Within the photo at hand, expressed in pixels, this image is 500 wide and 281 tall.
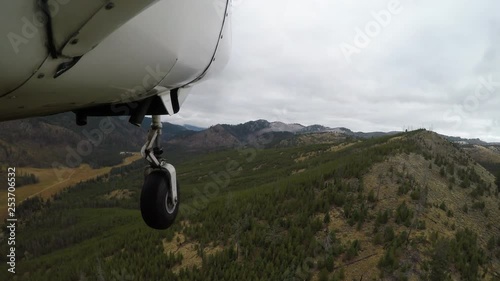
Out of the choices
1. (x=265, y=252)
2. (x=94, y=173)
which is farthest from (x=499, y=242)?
(x=94, y=173)

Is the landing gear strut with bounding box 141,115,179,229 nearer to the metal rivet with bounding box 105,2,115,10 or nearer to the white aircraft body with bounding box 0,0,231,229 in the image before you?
the white aircraft body with bounding box 0,0,231,229

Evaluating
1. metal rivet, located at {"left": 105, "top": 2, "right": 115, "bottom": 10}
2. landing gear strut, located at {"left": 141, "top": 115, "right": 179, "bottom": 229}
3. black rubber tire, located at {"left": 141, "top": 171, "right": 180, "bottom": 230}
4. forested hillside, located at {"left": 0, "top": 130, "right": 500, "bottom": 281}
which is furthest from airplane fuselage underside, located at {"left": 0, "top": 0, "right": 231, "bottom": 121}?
forested hillside, located at {"left": 0, "top": 130, "right": 500, "bottom": 281}

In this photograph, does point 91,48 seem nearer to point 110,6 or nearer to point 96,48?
point 96,48

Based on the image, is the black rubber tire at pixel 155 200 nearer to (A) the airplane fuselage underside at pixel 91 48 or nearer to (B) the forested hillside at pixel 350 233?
(A) the airplane fuselage underside at pixel 91 48

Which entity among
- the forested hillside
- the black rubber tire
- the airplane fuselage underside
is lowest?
the forested hillside

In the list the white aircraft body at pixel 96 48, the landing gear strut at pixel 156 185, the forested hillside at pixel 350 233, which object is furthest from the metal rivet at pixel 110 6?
the forested hillside at pixel 350 233

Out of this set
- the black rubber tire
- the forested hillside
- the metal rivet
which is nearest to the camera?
the metal rivet

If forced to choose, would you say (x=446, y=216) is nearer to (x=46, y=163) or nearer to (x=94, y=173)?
(x=94, y=173)

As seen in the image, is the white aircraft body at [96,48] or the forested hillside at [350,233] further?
the forested hillside at [350,233]
